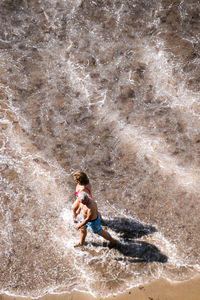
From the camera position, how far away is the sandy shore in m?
5.25

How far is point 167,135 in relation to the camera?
7406 millimetres

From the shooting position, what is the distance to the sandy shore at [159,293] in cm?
525

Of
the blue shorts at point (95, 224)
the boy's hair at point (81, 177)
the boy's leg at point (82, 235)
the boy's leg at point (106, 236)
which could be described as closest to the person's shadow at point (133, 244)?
the boy's leg at point (106, 236)

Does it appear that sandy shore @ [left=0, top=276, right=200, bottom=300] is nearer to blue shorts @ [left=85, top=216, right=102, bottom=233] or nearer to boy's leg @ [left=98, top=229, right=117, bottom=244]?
boy's leg @ [left=98, top=229, right=117, bottom=244]

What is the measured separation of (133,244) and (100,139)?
2.77m

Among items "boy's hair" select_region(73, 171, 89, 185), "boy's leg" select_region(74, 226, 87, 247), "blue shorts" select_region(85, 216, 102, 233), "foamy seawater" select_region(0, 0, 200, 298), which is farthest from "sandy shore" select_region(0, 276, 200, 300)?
"boy's hair" select_region(73, 171, 89, 185)

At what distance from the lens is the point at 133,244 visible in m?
5.98

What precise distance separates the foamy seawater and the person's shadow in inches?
0.8

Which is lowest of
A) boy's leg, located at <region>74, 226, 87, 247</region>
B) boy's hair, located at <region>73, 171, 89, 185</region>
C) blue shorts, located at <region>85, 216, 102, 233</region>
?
boy's leg, located at <region>74, 226, 87, 247</region>

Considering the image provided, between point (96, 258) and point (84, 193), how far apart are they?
1846 millimetres

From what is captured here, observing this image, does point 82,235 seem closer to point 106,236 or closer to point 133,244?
point 106,236

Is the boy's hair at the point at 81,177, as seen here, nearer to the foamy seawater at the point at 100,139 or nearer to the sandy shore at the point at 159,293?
the foamy seawater at the point at 100,139

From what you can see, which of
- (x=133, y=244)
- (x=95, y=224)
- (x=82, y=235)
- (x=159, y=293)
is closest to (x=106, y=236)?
(x=82, y=235)

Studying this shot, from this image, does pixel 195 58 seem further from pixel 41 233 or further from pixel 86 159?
pixel 41 233
